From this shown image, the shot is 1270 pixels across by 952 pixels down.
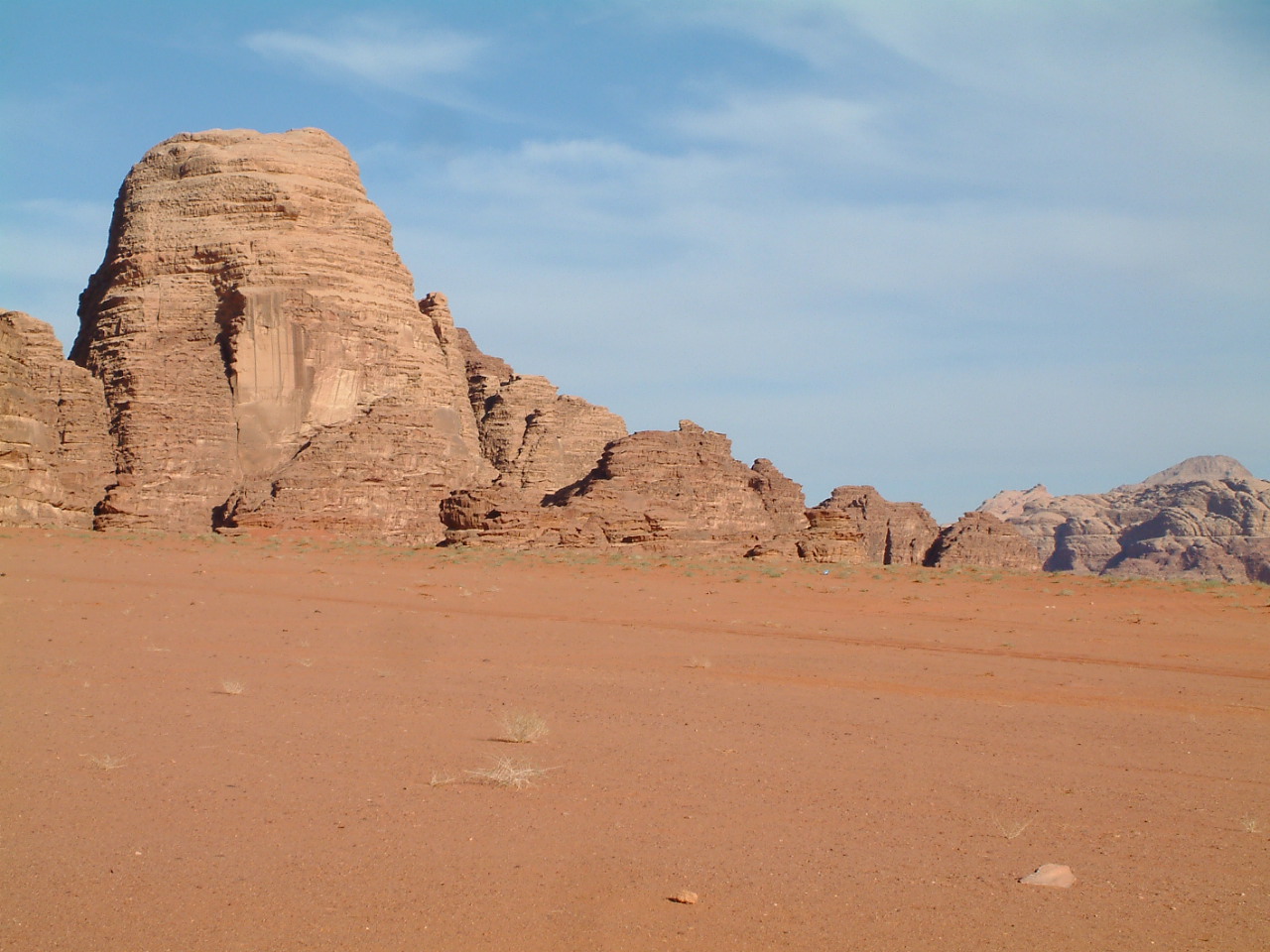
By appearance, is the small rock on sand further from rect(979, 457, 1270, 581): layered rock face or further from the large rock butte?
Answer: rect(979, 457, 1270, 581): layered rock face

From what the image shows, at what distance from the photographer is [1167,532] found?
90.8 meters

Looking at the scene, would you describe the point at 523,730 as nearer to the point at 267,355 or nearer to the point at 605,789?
the point at 605,789

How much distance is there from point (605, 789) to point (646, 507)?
2992 centimetres

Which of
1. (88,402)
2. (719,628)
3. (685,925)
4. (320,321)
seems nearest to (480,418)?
(320,321)

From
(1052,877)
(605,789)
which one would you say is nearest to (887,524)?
(605,789)

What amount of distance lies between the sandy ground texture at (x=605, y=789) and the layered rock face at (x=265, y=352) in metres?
17.6

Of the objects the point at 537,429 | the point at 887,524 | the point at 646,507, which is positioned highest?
the point at 537,429

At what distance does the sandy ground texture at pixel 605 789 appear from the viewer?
224 inches

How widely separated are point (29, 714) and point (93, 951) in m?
5.25

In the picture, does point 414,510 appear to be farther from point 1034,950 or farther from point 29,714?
point 1034,950

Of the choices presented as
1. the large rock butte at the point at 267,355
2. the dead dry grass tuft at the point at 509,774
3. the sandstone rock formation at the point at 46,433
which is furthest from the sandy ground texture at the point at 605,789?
the large rock butte at the point at 267,355

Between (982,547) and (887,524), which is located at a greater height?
(887,524)

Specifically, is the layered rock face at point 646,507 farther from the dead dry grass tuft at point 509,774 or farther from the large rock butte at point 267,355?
the dead dry grass tuft at point 509,774

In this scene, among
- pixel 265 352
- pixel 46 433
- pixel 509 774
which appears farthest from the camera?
pixel 265 352
